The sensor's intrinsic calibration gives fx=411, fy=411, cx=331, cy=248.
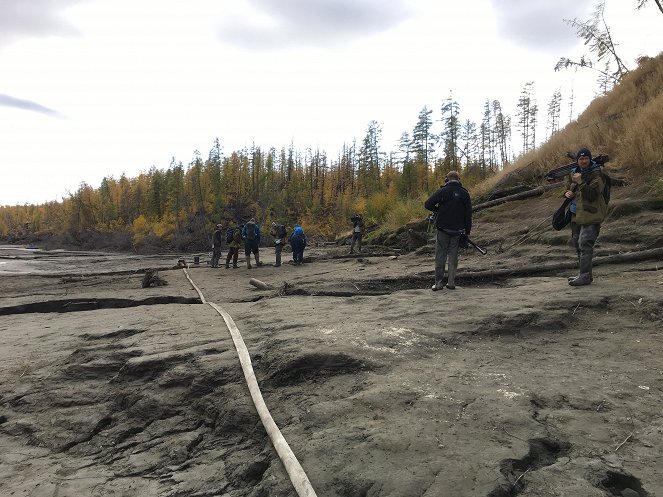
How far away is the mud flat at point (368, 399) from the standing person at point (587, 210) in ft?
1.15

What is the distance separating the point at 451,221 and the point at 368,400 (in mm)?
4345

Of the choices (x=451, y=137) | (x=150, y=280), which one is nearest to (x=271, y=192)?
(x=451, y=137)

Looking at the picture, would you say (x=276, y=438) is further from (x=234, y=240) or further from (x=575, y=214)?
(x=234, y=240)

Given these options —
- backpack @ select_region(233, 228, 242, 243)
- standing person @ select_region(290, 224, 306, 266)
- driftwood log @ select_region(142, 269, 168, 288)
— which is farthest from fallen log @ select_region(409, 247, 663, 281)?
backpack @ select_region(233, 228, 242, 243)

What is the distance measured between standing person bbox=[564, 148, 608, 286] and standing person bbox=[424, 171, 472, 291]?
1.52 meters

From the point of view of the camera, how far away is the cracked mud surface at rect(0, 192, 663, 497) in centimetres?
211

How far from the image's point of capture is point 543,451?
→ 7.17 feet

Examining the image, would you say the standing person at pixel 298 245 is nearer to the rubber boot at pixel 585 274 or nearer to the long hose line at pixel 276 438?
the rubber boot at pixel 585 274

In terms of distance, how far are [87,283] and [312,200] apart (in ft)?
227

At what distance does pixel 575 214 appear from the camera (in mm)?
5715

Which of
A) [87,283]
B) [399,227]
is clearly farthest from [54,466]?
[399,227]

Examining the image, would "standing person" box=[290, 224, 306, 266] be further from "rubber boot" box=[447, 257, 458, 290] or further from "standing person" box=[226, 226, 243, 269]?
"rubber boot" box=[447, 257, 458, 290]

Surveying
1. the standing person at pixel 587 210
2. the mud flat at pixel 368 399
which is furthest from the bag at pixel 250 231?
the standing person at pixel 587 210

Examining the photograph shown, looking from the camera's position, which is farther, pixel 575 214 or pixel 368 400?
pixel 575 214
